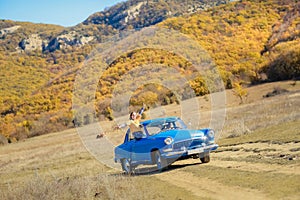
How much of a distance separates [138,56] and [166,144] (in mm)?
60339

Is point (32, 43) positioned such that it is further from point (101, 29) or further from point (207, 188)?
point (207, 188)

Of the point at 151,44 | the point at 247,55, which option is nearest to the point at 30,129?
Answer: the point at 151,44

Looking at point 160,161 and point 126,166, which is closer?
point 160,161

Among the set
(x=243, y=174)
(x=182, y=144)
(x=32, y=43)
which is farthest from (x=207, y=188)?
(x=32, y=43)

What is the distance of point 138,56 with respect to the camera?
7425cm

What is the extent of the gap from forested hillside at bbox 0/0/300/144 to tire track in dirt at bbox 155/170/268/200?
104 feet

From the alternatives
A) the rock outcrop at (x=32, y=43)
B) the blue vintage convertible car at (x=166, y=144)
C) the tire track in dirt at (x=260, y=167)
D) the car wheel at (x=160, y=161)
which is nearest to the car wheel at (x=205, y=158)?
the blue vintage convertible car at (x=166, y=144)

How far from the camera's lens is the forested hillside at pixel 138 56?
70.6 meters

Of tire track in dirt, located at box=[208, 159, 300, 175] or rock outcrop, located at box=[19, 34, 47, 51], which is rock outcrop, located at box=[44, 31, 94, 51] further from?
tire track in dirt, located at box=[208, 159, 300, 175]

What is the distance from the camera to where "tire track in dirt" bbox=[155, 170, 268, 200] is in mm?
9273

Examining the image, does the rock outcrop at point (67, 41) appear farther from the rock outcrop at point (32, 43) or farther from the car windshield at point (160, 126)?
the car windshield at point (160, 126)

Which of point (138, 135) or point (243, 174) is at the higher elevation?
point (138, 135)

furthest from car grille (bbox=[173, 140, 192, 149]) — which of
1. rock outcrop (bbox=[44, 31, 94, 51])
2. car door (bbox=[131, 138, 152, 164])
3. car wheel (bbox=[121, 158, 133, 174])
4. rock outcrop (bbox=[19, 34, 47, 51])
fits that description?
rock outcrop (bbox=[19, 34, 47, 51])

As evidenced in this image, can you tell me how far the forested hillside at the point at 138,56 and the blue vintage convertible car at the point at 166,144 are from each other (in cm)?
2927
